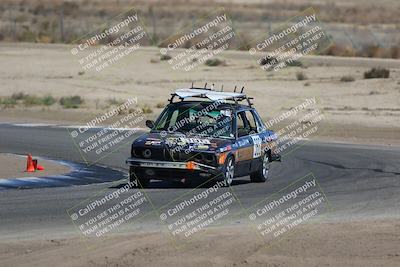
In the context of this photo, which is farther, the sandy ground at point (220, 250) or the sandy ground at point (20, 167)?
the sandy ground at point (20, 167)

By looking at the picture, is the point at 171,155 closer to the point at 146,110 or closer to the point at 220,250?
the point at 220,250

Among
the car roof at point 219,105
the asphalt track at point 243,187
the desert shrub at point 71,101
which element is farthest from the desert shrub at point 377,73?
the car roof at point 219,105

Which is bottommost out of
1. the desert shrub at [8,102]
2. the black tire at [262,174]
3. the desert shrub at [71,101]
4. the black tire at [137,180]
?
the desert shrub at [71,101]

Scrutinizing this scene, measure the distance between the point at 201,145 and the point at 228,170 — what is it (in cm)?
71

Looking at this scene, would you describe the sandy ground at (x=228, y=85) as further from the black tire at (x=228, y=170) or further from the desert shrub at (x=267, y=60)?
the black tire at (x=228, y=170)

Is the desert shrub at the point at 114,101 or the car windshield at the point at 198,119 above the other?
the car windshield at the point at 198,119

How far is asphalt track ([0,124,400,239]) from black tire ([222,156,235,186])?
184 mm

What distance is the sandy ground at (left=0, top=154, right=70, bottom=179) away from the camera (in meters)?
19.8

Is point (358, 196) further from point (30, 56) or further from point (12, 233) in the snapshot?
point (30, 56)

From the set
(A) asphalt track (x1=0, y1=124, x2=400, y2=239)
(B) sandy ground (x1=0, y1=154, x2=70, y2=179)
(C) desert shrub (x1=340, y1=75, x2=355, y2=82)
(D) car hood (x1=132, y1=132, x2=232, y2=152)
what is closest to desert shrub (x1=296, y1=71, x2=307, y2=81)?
(C) desert shrub (x1=340, y1=75, x2=355, y2=82)

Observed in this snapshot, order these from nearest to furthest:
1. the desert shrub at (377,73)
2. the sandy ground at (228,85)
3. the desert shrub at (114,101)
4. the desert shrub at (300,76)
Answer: the sandy ground at (228,85) → the desert shrub at (114,101) → the desert shrub at (377,73) → the desert shrub at (300,76)

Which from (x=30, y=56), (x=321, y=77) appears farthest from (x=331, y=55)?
(x=30, y=56)

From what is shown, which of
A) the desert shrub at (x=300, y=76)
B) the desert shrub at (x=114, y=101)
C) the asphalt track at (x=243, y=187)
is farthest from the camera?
the desert shrub at (x=300, y=76)

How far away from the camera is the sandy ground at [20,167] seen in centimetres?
1984
